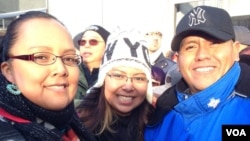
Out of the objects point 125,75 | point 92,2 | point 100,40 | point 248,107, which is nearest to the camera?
point 248,107

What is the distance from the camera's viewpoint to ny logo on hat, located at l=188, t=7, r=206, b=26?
183 centimetres

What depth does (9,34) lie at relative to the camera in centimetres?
128

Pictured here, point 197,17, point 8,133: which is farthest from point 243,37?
point 8,133

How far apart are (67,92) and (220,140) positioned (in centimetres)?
84

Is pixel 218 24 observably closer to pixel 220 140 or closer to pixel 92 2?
pixel 220 140

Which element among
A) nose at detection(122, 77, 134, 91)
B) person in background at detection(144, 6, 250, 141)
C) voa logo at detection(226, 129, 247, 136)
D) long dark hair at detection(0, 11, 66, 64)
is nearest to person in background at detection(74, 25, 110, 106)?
nose at detection(122, 77, 134, 91)

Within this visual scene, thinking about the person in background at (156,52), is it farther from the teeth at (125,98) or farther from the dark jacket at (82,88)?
the teeth at (125,98)

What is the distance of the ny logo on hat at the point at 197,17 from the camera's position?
1825 mm

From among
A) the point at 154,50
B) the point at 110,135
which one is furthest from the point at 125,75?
the point at 154,50

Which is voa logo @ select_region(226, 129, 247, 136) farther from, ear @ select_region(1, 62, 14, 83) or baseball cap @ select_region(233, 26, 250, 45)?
baseball cap @ select_region(233, 26, 250, 45)

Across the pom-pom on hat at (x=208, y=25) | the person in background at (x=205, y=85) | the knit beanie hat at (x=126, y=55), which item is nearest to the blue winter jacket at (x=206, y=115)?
the person in background at (x=205, y=85)

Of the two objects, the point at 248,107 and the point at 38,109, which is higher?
the point at 38,109

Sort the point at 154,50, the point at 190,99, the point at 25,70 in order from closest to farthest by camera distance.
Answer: the point at 25,70 → the point at 190,99 → the point at 154,50

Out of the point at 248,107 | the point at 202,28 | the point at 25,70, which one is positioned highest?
the point at 202,28
